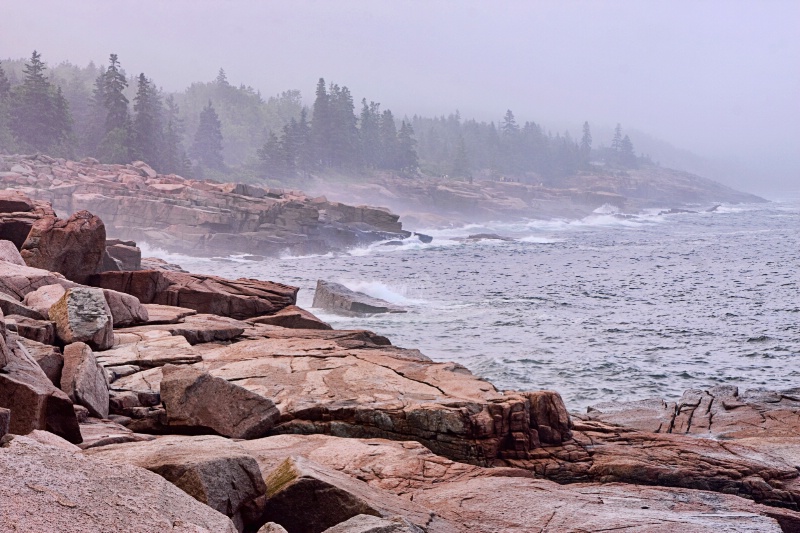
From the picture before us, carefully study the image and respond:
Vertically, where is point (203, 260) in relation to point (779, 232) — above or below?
below

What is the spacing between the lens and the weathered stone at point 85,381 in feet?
26.2

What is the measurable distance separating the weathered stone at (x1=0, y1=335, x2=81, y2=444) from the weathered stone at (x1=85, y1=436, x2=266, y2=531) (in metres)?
0.54

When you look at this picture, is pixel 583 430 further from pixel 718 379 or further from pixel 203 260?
pixel 203 260

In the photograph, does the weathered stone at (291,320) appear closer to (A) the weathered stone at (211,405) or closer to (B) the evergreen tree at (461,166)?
(A) the weathered stone at (211,405)

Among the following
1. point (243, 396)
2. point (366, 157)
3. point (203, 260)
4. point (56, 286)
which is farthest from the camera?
point (366, 157)

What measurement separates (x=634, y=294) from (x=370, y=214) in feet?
111

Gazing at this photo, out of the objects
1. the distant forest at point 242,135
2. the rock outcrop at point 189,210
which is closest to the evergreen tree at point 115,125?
the distant forest at point 242,135

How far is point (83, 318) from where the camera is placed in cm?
1046

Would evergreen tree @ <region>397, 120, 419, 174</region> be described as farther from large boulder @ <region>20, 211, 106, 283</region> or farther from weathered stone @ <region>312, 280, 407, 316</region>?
large boulder @ <region>20, 211, 106, 283</region>

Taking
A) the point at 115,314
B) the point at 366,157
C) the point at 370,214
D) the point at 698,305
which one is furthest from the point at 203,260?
the point at 366,157

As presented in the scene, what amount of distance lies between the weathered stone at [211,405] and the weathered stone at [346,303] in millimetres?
18557

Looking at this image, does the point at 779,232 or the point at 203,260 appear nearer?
the point at 203,260

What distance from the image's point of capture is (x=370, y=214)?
6556cm

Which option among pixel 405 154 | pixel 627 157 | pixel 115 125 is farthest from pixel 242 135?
pixel 627 157
